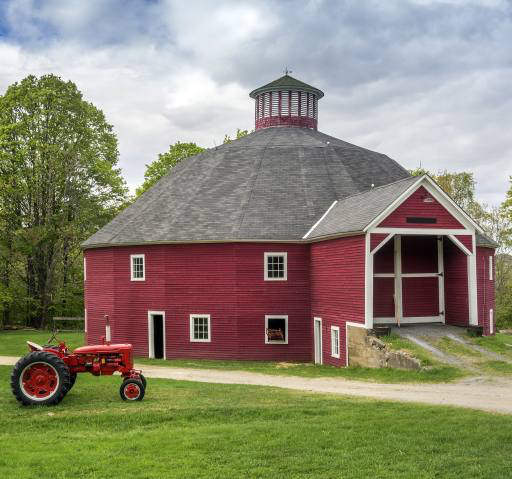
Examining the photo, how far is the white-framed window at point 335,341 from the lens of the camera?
25734 mm

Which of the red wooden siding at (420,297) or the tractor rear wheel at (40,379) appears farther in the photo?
the red wooden siding at (420,297)

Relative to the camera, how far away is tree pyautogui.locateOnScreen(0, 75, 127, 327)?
43.7m

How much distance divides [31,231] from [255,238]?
20.8 m

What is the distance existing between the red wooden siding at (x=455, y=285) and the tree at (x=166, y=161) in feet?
96.9

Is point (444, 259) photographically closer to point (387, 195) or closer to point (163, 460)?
point (387, 195)

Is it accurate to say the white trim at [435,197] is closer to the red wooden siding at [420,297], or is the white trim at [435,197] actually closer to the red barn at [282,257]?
the red barn at [282,257]

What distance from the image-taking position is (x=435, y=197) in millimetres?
23609

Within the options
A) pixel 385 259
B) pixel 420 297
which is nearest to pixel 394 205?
pixel 385 259

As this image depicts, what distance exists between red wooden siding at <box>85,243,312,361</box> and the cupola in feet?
42.6

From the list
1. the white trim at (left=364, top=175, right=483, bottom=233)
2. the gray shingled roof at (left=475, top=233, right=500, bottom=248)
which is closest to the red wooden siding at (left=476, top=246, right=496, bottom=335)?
the gray shingled roof at (left=475, top=233, right=500, bottom=248)

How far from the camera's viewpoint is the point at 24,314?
4834cm

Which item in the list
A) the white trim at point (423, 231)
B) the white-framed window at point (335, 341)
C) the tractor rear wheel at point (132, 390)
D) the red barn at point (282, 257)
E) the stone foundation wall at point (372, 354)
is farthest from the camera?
the white-framed window at point (335, 341)

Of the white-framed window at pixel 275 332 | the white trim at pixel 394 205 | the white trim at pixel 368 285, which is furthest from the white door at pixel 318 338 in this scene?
the white trim at pixel 394 205

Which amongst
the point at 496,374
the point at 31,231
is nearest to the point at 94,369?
the point at 496,374
